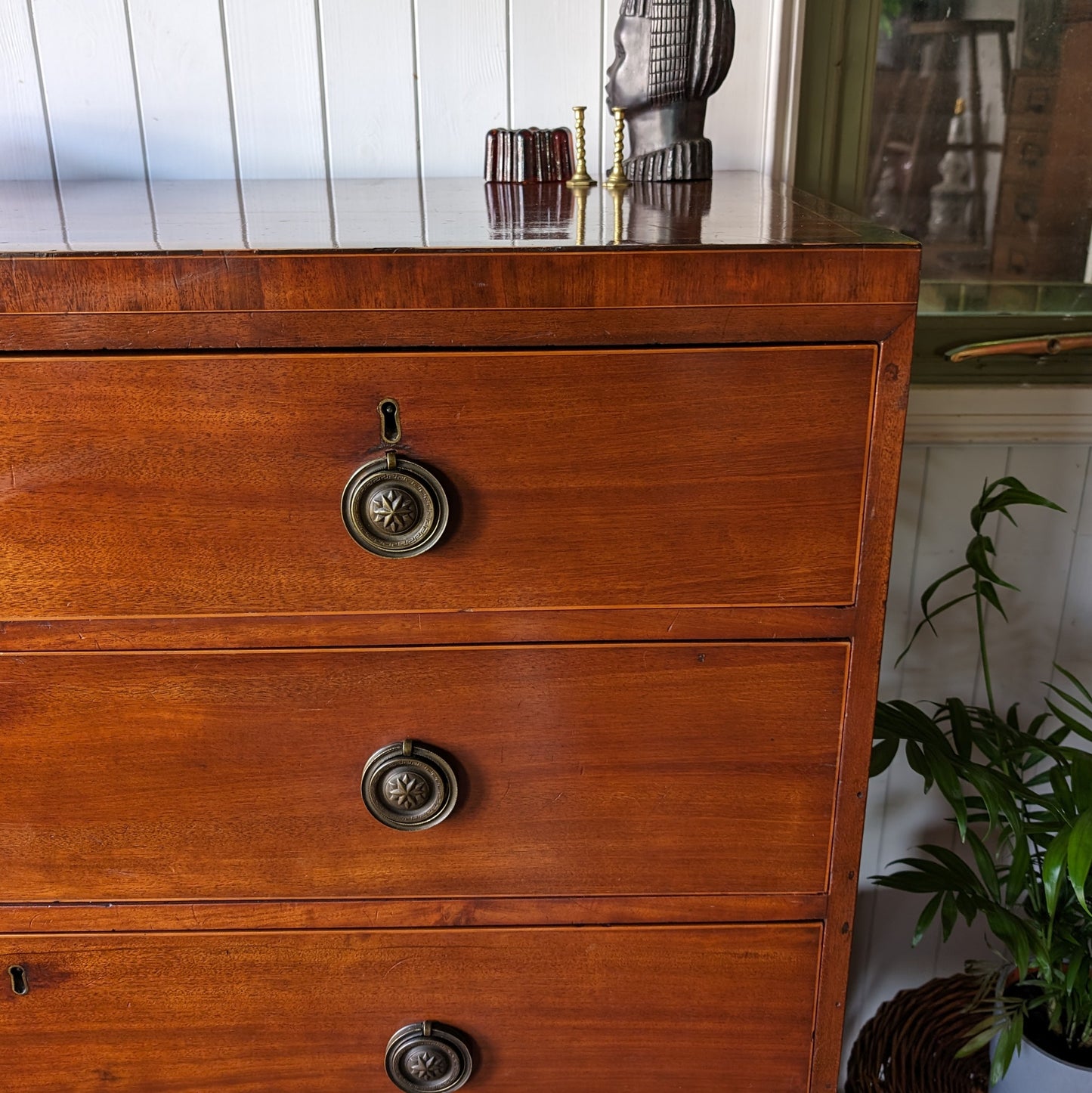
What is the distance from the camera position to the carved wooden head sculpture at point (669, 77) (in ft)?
2.82

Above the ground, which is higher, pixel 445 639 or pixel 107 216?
pixel 107 216

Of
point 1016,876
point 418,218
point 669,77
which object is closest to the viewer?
point 418,218

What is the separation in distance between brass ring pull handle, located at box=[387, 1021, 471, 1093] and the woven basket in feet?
2.01

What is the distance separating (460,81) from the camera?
43.6 inches

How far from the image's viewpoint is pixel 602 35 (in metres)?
1.09

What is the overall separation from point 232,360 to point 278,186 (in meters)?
0.47

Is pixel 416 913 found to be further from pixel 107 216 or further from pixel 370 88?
pixel 370 88

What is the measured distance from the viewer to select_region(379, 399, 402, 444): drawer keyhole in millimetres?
641

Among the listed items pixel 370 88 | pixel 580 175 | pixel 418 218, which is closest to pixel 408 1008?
pixel 418 218

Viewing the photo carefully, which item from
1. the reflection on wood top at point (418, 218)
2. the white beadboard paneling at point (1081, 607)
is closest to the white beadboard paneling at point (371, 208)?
the reflection on wood top at point (418, 218)

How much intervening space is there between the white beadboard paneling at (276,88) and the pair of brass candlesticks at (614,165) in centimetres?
36

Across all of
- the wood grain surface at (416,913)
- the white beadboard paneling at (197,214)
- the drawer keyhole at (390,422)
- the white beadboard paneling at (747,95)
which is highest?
the white beadboard paneling at (747,95)

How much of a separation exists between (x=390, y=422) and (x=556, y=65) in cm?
64

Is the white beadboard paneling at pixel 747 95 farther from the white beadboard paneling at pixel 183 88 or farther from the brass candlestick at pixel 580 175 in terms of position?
the white beadboard paneling at pixel 183 88
